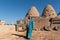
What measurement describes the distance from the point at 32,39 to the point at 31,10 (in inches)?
843

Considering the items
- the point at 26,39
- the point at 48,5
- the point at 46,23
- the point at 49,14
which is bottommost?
the point at 26,39

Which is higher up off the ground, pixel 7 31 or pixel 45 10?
pixel 45 10

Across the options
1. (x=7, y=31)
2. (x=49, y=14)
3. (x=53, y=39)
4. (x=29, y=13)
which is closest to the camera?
(x=53, y=39)

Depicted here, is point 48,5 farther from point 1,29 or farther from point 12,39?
point 12,39

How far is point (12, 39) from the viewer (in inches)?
275

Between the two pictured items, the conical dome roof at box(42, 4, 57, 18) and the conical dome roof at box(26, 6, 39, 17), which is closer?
the conical dome roof at box(42, 4, 57, 18)

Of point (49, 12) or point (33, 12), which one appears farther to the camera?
point (33, 12)

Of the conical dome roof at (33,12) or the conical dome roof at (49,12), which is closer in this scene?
the conical dome roof at (49,12)

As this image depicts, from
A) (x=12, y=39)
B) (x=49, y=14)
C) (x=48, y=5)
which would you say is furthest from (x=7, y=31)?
(x=48, y=5)

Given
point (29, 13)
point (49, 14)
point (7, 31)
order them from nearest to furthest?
point (7, 31) < point (49, 14) < point (29, 13)

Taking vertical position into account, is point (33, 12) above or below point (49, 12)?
above

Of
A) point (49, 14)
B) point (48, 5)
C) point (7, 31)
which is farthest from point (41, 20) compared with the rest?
point (48, 5)

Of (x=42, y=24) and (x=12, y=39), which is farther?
(x=42, y=24)

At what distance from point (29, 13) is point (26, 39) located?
21.2 metres
